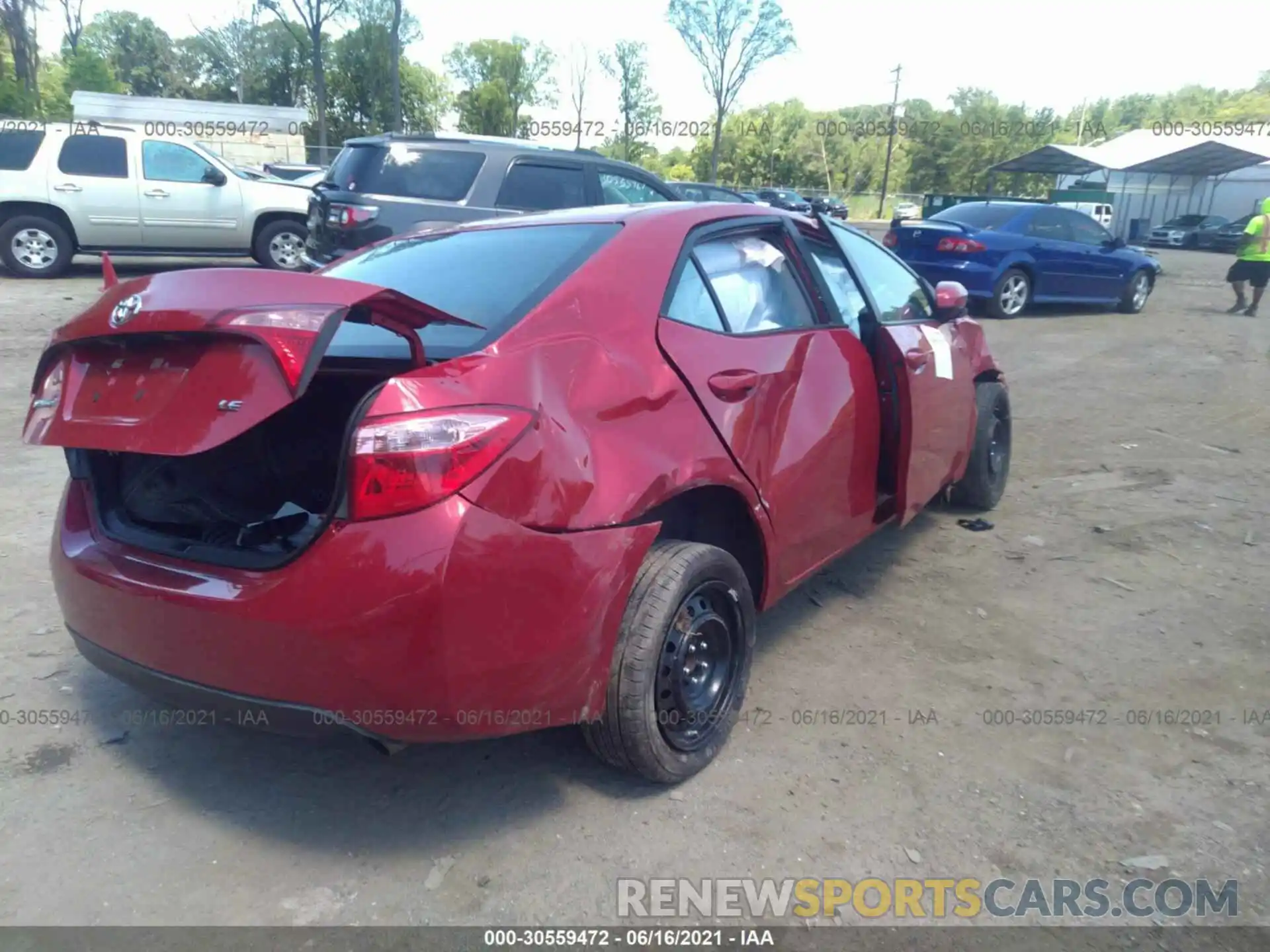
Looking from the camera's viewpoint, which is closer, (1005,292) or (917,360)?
(917,360)

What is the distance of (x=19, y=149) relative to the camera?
11781mm

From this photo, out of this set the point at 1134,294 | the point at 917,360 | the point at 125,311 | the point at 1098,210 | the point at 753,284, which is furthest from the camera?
the point at 1098,210

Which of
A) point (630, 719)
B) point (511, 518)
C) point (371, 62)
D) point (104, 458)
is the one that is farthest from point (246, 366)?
point (371, 62)

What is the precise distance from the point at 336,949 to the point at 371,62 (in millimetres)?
56107

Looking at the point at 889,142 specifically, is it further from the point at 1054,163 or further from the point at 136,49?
the point at 136,49

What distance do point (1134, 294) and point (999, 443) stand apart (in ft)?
35.1

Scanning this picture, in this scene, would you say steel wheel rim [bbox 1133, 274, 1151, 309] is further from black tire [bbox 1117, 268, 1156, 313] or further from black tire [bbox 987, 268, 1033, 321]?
black tire [bbox 987, 268, 1033, 321]

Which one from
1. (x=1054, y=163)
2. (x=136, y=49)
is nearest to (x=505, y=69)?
(x=136, y=49)

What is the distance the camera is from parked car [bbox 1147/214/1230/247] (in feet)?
110

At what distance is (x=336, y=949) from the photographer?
215 cm

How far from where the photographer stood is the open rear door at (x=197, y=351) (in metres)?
2.06

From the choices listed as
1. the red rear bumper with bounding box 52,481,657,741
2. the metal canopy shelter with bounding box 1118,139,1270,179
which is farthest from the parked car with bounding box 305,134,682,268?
the metal canopy shelter with bounding box 1118,139,1270,179

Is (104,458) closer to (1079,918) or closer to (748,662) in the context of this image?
(748,662)

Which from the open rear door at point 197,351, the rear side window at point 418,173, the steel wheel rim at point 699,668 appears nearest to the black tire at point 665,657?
the steel wheel rim at point 699,668
